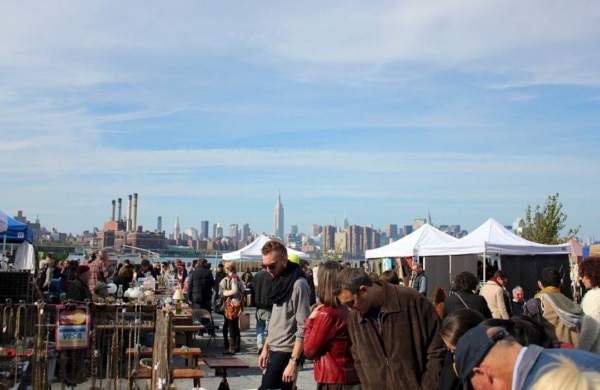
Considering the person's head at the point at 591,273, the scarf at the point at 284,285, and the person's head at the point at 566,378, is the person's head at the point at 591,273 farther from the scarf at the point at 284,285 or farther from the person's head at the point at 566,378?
the person's head at the point at 566,378

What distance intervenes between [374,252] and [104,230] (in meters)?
136

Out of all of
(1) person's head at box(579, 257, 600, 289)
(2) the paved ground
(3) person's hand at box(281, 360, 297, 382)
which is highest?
(1) person's head at box(579, 257, 600, 289)

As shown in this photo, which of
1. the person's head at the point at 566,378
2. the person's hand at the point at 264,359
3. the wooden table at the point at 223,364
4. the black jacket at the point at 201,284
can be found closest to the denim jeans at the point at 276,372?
the person's hand at the point at 264,359

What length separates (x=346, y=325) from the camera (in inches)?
188

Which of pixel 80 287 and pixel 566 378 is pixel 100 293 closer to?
pixel 80 287

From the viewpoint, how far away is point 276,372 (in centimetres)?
556

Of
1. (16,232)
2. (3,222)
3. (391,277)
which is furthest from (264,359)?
(16,232)

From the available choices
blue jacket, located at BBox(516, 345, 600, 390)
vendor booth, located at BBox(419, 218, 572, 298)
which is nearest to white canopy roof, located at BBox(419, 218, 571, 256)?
vendor booth, located at BBox(419, 218, 572, 298)

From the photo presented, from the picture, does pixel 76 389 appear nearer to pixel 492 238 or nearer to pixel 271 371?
pixel 271 371

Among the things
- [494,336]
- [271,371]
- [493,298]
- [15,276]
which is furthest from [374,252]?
[494,336]

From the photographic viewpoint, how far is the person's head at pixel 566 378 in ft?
5.48

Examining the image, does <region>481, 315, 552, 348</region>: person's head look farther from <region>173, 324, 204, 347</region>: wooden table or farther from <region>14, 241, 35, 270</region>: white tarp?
<region>14, 241, 35, 270</region>: white tarp

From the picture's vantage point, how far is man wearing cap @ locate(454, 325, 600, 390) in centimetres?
189

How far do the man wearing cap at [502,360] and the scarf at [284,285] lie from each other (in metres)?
3.12
